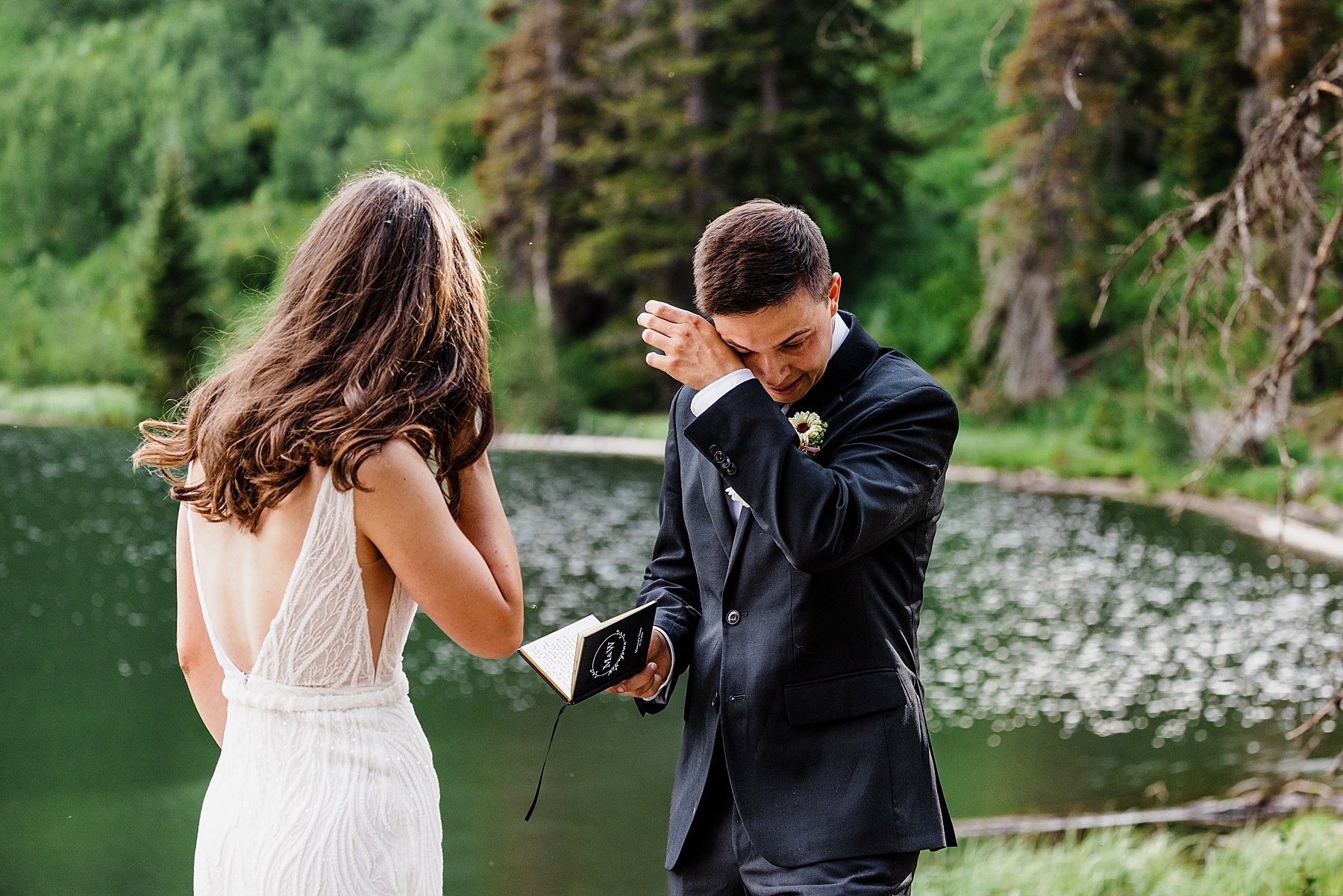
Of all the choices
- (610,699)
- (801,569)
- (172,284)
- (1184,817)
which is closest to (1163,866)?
(1184,817)

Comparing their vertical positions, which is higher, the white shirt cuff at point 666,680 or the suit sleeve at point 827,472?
the suit sleeve at point 827,472

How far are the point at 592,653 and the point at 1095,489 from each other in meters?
15.7

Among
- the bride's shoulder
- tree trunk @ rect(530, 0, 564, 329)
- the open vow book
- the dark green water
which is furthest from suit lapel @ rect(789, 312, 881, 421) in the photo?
tree trunk @ rect(530, 0, 564, 329)

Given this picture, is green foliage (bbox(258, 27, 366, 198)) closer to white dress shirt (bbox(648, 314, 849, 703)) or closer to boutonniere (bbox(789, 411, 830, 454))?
white dress shirt (bbox(648, 314, 849, 703))

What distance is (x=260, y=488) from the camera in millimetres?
1687

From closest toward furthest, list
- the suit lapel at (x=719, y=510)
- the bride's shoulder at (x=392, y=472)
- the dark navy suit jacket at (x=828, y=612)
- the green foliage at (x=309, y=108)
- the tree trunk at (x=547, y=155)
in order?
the bride's shoulder at (x=392, y=472)
the dark navy suit jacket at (x=828, y=612)
the suit lapel at (x=719, y=510)
the tree trunk at (x=547, y=155)
the green foliage at (x=309, y=108)

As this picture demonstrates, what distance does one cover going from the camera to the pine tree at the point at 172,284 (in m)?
28.1

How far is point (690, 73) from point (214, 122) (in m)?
15.8

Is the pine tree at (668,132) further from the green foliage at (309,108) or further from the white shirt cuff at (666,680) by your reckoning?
the white shirt cuff at (666,680)

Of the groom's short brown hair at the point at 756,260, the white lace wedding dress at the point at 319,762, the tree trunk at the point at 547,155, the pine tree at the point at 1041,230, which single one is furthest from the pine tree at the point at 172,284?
the groom's short brown hair at the point at 756,260

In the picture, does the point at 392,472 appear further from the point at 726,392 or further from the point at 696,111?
the point at 696,111

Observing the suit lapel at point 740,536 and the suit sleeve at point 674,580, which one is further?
the suit sleeve at point 674,580

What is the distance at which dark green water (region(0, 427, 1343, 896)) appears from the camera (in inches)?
243

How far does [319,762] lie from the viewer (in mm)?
1756
